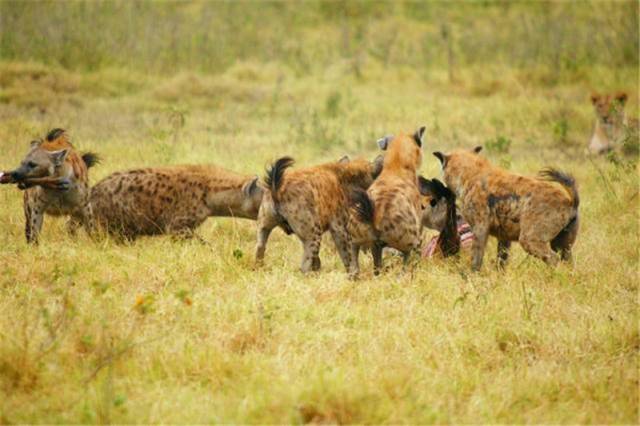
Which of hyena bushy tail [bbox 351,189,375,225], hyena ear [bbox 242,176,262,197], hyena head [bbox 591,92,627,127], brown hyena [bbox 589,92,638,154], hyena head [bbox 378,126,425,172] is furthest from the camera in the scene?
hyena head [bbox 591,92,627,127]

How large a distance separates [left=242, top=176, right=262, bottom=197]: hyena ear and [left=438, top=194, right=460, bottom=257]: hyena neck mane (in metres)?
1.45

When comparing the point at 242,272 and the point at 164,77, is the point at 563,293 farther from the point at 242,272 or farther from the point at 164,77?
the point at 164,77

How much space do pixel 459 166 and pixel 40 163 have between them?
3.13 m

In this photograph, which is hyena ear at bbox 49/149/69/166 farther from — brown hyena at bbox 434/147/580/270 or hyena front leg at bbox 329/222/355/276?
brown hyena at bbox 434/147/580/270

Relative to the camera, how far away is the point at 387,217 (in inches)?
263

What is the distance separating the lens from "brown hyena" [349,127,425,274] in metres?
6.67

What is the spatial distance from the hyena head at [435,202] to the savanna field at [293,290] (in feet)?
1.35

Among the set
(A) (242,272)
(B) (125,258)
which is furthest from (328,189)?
(B) (125,258)

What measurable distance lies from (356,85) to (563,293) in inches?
404

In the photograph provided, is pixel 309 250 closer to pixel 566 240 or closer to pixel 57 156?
pixel 566 240

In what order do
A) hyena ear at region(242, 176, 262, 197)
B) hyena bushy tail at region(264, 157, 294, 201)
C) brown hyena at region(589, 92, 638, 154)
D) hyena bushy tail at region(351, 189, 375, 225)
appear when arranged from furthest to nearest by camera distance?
brown hyena at region(589, 92, 638, 154) < hyena ear at region(242, 176, 262, 197) < hyena bushy tail at region(264, 157, 294, 201) < hyena bushy tail at region(351, 189, 375, 225)

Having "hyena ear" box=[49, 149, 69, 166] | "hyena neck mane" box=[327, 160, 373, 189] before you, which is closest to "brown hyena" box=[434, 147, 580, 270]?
"hyena neck mane" box=[327, 160, 373, 189]

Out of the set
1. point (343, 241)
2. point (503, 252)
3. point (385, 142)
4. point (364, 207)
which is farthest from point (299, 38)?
point (364, 207)

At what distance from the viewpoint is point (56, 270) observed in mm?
5977
